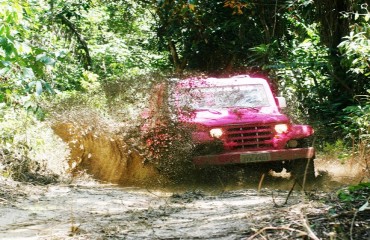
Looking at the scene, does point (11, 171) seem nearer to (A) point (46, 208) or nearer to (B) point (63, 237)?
(A) point (46, 208)

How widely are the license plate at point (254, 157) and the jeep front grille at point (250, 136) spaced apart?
41 cm

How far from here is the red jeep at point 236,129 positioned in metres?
7.54

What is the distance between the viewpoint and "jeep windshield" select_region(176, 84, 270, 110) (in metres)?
8.50

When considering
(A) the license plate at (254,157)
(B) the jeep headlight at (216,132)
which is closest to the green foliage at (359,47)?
(A) the license plate at (254,157)

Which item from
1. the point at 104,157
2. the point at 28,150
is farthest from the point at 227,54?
the point at 28,150

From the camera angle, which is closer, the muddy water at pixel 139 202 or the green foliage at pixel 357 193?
the green foliage at pixel 357 193

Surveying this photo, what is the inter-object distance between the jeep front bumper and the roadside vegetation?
0.68 m

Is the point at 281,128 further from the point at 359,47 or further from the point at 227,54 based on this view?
the point at 227,54

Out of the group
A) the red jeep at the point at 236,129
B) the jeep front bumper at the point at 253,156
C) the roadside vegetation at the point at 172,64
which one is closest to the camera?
the roadside vegetation at the point at 172,64

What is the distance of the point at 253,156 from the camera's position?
7.48 metres

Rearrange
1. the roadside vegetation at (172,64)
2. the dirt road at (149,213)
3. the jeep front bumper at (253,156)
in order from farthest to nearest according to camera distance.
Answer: the jeep front bumper at (253,156) < the roadside vegetation at (172,64) < the dirt road at (149,213)

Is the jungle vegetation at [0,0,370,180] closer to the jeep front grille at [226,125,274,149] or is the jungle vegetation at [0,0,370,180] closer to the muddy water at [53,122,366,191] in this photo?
the muddy water at [53,122,366,191]

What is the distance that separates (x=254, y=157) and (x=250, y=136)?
0.52m

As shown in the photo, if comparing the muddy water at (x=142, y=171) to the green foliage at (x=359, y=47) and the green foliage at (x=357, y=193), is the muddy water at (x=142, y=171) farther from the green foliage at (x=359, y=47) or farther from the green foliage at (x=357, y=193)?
the green foliage at (x=357, y=193)
